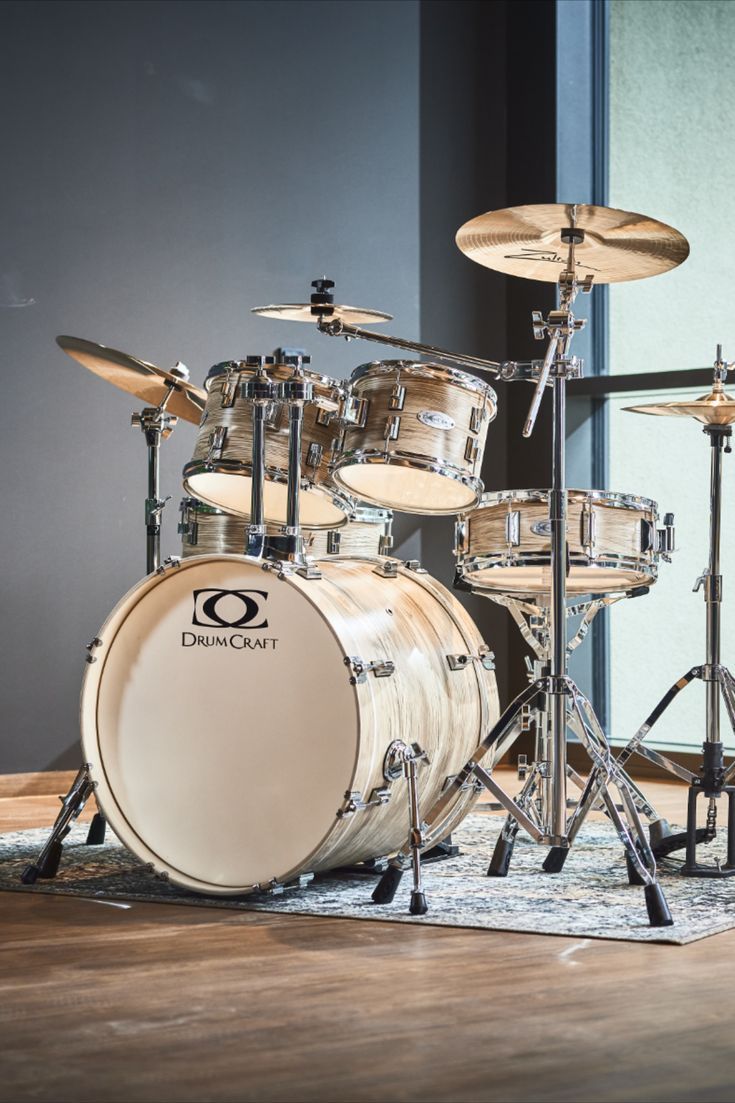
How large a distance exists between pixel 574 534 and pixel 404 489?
0.41 m

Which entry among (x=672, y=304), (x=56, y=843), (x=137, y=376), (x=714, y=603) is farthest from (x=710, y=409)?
(x=672, y=304)

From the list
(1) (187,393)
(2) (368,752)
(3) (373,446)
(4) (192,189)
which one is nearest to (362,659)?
(2) (368,752)

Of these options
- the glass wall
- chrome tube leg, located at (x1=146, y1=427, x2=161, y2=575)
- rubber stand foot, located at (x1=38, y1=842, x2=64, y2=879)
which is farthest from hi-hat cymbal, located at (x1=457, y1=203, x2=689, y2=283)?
the glass wall

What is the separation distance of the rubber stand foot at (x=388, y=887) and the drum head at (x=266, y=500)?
90 centimetres

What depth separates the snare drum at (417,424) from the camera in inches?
124

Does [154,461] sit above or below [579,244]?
below

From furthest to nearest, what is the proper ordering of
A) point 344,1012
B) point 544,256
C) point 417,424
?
point 544,256 → point 417,424 → point 344,1012

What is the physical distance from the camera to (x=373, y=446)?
3.17 meters

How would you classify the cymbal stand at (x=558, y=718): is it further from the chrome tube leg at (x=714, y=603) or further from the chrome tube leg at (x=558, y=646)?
the chrome tube leg at (x=714, y=603)

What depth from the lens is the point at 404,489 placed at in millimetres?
3420

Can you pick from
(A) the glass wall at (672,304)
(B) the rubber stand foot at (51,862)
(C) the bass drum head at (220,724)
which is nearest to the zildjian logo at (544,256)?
(C) the bass drum head at (220,724)

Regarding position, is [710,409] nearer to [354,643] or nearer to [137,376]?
[354,643]

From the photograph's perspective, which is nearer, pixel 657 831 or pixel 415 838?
pixel 415 838

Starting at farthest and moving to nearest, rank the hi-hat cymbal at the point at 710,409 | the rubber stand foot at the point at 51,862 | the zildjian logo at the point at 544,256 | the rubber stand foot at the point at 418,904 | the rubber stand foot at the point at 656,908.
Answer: the hi-hat cymbal at the point at 710,409, the rubber stand foot at the point at 51,862, the zildjian logo at the point at 544,256, the rubber stand foot at the point at 418,904, the rubber stand foot at the point at 656,908
